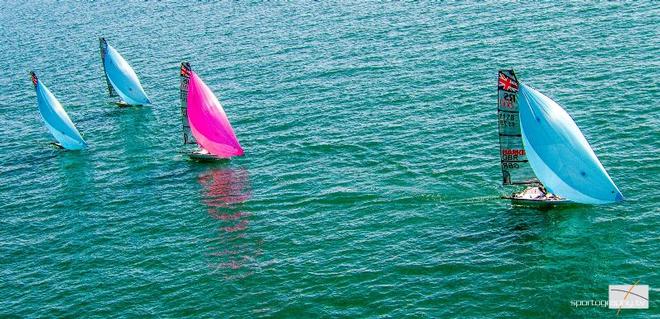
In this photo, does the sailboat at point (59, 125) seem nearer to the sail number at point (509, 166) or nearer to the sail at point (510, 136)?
the sail number at point (509, 166)

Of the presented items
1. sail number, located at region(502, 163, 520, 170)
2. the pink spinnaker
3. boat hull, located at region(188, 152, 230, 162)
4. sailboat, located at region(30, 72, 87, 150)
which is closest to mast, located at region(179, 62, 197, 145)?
the pink spinnaker

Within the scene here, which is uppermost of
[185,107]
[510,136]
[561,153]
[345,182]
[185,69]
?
[185,69]

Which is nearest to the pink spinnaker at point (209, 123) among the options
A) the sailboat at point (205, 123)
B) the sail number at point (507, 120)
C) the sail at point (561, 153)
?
the sailboat at point (205, 123)

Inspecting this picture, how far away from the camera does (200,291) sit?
66.6 m

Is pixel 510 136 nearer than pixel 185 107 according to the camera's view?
Yes

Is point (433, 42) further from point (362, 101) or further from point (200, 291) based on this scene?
point (200, 291)

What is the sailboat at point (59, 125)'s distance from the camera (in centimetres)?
10175

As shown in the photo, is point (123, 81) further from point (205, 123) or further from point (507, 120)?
point (507, 120)

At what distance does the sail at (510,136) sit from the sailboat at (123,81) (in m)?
60.9

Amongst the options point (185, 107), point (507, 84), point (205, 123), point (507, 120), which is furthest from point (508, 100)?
point (185, 107)

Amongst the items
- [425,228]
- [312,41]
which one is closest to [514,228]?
[425,228]

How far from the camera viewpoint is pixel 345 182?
272ft

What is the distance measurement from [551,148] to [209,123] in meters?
41.2

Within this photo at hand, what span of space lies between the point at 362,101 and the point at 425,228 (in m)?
35.2
